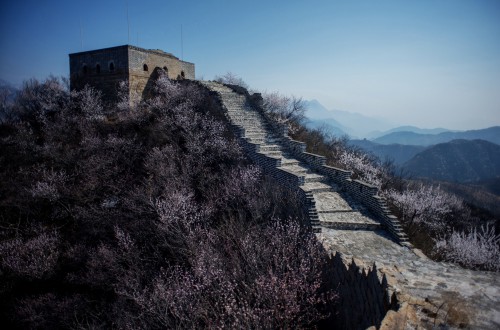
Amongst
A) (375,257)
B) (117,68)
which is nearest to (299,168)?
(375,257)

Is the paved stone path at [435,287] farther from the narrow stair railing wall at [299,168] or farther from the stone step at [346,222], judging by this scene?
the narrow stair railing wall at [299,168]

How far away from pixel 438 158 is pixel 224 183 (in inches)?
6228

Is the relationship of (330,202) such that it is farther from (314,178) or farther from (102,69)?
(102,69)


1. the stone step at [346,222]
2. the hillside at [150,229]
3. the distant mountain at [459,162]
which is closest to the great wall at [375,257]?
the stone step at [346,222]

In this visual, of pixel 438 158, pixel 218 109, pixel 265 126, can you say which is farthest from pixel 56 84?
pixel 438 158

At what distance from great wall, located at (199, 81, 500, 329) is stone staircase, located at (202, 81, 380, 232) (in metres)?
0.03

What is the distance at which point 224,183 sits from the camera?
41.4 feet

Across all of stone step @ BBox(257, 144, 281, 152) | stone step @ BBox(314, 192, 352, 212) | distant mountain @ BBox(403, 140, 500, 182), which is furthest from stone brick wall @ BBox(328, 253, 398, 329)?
distant mountain @ BBox(403, 140, 500, 182)

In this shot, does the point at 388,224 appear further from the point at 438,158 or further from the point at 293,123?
the point at 438,158

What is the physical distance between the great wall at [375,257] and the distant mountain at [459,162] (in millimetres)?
130353

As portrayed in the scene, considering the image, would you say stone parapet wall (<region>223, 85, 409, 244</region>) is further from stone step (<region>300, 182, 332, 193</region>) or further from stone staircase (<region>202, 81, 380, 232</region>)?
stone step (<region>300, 182, 332, 193</region>)

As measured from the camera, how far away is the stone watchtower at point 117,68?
67.2 ft

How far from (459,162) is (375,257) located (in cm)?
16422

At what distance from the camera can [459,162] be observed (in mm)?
138000
